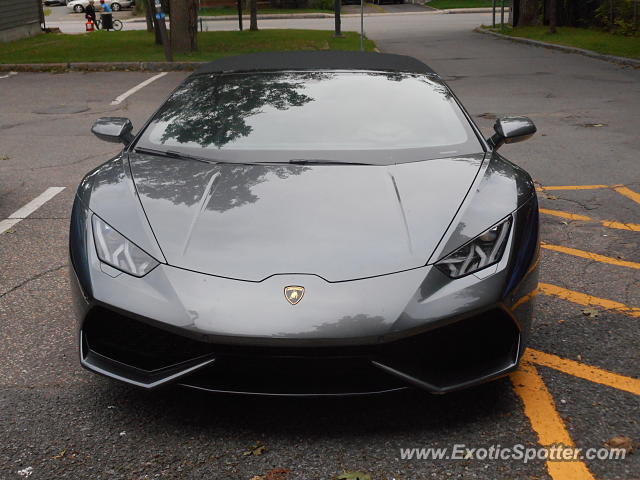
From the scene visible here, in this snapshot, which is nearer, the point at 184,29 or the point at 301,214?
the point at 301,214

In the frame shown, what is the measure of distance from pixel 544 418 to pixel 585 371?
518 mm

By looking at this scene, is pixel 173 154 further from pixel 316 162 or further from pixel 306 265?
pixel 306 265

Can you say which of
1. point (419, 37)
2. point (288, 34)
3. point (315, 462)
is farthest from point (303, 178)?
point (419, 37)

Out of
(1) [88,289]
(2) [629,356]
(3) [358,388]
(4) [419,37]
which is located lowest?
(4) [419,37]

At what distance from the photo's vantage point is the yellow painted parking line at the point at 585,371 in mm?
3461

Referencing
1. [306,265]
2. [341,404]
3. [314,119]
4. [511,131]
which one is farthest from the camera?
[511,131]

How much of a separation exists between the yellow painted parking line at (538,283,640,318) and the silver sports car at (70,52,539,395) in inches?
38.8

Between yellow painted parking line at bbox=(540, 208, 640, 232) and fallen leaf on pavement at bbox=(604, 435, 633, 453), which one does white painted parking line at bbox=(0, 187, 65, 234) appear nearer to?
A: yellow painted parking line at bbox=(540, 208, 640, 232)

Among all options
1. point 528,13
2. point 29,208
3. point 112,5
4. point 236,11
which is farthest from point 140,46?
point 112,5

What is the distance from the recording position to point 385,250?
10.2 feet

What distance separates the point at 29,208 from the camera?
6.62 m

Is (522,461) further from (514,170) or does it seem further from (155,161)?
(155,161)

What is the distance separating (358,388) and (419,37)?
24.8m

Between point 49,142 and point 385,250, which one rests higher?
point 385,250
